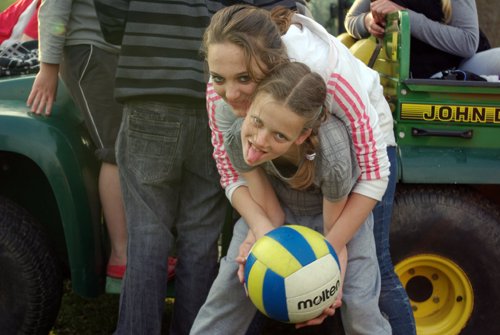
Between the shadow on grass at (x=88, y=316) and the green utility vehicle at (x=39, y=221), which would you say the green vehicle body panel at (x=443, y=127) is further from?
the shadow on grass at (x=88, y=316)

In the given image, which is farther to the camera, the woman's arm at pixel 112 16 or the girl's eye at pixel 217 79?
the woman's arm at pixel 112 16

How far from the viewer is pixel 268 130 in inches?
121

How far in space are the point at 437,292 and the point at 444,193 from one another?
1.67 feet

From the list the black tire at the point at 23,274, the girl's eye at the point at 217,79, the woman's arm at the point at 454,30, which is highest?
the girl's eye at the point at 217,79

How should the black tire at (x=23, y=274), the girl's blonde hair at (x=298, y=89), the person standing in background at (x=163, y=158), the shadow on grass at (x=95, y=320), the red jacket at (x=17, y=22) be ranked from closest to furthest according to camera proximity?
1. the girl's blonde hair at (x=298, y=89)
2. the person standing in background at (x=163, y=158)
3. the black tire at (x=23, y=274)
4. the red jacket at (x=17, y=22)
5. the shadow on grass at (x=95, y=320)

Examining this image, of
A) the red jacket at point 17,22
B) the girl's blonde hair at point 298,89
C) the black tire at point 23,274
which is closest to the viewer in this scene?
the girl's blonde hair at point 298,89

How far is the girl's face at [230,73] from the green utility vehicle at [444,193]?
3.24ft

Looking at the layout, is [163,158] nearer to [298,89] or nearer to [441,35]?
[298,89]

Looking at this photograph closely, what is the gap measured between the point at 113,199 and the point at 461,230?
5.21 feet

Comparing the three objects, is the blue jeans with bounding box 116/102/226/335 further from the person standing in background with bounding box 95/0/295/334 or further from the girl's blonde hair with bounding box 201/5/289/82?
the girl's blonde hair with bounding box 201/5/289/82

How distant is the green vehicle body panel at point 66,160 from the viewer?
3838 millimetres

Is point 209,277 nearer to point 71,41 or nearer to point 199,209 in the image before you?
point 199,209

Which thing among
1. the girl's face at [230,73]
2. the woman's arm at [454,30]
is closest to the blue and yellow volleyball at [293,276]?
the girl's face at [230,73]

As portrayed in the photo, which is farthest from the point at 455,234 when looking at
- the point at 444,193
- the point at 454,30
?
the point at 454,30
